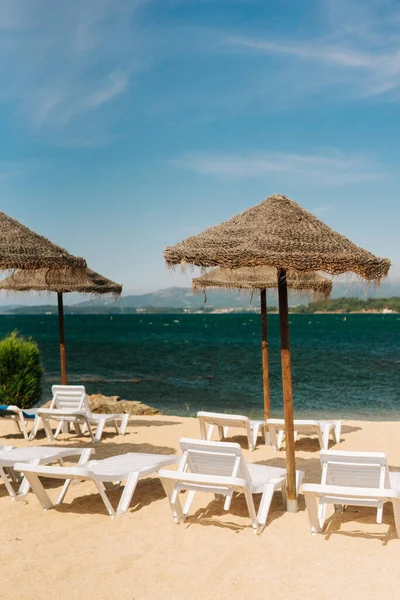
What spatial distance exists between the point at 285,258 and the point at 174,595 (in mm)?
2513

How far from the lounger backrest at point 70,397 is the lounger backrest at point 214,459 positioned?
4086 mm

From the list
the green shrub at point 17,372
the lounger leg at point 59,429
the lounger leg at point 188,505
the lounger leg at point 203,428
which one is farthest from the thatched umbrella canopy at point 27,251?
the green shrub at point 17,372

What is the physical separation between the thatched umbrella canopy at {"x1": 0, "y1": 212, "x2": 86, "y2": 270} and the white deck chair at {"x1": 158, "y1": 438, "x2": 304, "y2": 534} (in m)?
2.33

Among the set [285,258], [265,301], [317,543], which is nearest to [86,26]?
[265,301]

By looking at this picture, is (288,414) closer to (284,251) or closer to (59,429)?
(284,251)

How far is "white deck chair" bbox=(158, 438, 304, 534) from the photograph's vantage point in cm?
454

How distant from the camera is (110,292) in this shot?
34.9 feet

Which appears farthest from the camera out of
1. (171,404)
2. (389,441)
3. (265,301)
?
(171,404)

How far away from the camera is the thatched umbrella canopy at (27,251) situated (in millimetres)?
5855

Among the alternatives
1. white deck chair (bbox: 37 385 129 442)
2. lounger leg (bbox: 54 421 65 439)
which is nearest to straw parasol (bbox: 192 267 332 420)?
white deck chair (bbox: 37 385 129 442)

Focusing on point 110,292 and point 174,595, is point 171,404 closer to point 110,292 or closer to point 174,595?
point 110,292

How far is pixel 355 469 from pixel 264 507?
0.74m

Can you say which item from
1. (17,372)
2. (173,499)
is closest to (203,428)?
(173,499)

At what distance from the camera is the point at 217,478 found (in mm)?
4527
